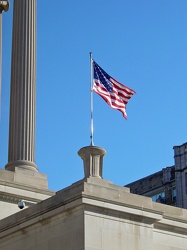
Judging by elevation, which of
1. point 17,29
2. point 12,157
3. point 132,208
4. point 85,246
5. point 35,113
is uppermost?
point 17,29

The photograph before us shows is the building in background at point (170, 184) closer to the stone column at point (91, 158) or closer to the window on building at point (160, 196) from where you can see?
the window on building at point (160, 196)

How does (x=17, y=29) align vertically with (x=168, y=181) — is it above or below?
below

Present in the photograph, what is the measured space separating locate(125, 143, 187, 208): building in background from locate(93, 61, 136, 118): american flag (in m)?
73.1

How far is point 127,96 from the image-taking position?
51188mm

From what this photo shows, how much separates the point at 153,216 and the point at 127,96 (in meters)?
14.2

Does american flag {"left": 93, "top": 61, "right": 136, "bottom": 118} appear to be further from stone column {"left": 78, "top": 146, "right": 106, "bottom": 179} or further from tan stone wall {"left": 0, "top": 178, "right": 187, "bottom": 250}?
tan stone wall {"left": 0, "top": 178, "right": 187, "bottom": 250}

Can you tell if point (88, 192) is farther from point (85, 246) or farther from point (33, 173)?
point (33, 173)

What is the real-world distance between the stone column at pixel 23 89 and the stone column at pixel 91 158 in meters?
12.0

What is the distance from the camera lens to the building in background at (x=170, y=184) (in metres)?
124

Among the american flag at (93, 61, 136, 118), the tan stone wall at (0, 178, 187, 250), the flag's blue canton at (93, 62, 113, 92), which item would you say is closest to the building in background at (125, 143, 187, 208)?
the american flag at (93, 61, 136, 118)

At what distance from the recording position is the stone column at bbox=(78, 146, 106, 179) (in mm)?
40688

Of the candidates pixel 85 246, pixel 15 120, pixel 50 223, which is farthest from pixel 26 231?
pixel 15 120

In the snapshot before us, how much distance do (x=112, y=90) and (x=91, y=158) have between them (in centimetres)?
1101

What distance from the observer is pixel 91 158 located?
134 feet
